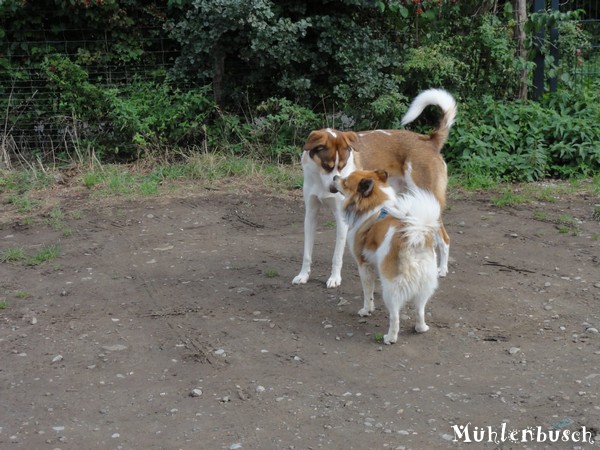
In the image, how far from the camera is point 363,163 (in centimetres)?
620

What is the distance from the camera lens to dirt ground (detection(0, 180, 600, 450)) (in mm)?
4000

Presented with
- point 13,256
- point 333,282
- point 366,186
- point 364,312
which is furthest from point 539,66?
point 13,256

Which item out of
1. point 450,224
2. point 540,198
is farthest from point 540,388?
point 540,198

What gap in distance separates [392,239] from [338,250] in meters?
1.14

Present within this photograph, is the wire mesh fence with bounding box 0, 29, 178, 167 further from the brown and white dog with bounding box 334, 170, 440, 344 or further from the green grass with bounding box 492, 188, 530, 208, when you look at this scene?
the brown and white dog with bounding box 334, 170, 440, 344

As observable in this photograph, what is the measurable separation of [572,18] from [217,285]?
280 inches

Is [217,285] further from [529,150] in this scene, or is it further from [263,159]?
[529,150]

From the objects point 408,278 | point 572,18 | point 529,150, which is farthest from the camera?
point 572,18

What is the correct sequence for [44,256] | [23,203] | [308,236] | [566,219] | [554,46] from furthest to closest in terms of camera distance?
[554,46]
[23,203]
[566,219]
[44,256]
[308,236]

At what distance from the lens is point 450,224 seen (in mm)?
7508

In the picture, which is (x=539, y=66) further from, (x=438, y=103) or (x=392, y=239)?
(x=392, y=239)

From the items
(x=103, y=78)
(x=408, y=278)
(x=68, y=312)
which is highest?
(x=103, y=78)

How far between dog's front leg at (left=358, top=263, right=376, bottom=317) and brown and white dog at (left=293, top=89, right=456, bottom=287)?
0.54 meters

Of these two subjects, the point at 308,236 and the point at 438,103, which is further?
the point at 438,103
